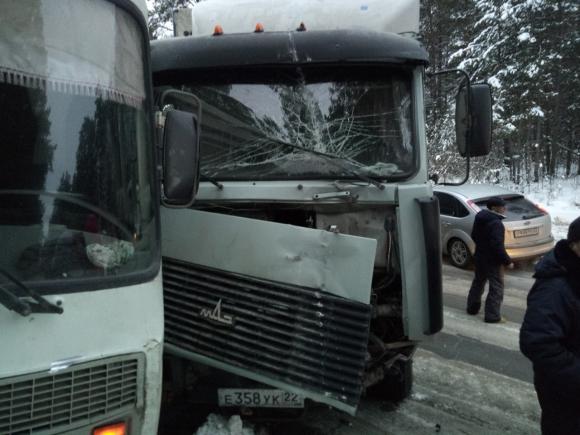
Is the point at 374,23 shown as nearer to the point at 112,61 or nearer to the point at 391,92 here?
the point at 391,92

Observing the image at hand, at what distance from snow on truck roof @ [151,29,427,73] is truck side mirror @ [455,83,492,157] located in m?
0.60

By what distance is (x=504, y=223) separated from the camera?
938 cm

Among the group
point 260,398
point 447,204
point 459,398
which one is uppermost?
point 447,204

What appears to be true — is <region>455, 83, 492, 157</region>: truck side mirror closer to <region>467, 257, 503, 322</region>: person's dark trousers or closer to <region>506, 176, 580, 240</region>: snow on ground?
<region>467, 257, 503, 322</region>: person's dark trousers

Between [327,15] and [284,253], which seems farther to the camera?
[327,15]

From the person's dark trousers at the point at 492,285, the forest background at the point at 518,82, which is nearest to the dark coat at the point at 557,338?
the person's dark trousers at the point at 492,285

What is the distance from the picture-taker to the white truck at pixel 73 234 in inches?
74.3

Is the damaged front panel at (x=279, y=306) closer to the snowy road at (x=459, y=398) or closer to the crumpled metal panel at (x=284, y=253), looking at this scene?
the crumpled metal panel at (x=284, y=253)

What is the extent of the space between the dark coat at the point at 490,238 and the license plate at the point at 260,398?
4.53 meters

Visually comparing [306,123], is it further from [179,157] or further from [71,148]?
[71,148]

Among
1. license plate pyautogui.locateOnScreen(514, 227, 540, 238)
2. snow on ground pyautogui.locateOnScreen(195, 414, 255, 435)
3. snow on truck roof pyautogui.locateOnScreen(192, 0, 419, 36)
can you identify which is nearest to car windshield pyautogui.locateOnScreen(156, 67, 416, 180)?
snow on truck roof pyautogui.locateOnScreen(192, 0, 419, 36)

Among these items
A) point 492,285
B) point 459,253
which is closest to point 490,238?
point 492,285

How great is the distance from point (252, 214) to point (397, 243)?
3.70 feet

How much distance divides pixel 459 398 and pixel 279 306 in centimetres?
243
